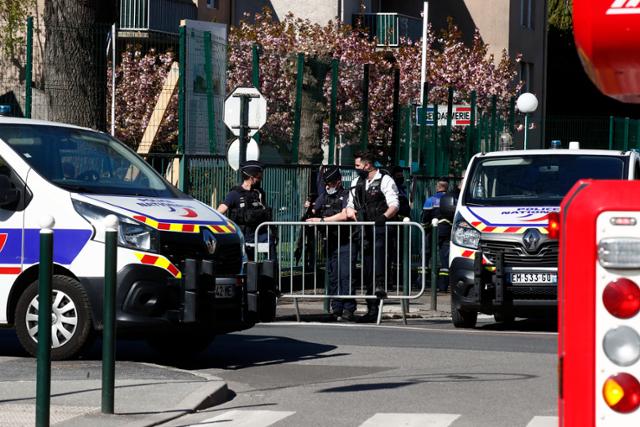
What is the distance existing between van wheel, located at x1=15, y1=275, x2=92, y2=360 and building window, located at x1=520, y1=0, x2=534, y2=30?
46.1 metres

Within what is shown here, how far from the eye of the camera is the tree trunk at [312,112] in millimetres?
22906

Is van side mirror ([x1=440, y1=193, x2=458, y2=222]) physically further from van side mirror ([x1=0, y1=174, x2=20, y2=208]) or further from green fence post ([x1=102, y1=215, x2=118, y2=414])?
green fence post ([x1=102, y1=215, x2=118, y2=414])

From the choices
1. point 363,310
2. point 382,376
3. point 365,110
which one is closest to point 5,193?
point 382,376

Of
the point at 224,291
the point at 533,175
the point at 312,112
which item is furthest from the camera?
the point at 312,112

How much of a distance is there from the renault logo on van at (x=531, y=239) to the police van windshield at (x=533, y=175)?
0.72 m

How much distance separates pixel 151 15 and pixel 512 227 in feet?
82.9

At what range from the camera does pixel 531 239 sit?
1483cm

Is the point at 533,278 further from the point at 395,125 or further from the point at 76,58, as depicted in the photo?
the point at 395,125

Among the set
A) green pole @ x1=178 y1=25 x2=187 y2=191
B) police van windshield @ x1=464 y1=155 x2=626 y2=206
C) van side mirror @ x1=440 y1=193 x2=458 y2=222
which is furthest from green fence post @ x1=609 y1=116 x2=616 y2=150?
van side mirror @ x1=440 y1=193 x2=458 y2=222

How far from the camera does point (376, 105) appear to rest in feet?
106

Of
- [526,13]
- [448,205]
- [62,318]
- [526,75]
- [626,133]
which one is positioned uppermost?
[526,13]

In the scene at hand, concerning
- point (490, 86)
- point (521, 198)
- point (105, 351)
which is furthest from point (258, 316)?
point (490, 86)

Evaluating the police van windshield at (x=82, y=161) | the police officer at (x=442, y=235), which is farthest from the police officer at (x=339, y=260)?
the police officer at (x=442, y=235)

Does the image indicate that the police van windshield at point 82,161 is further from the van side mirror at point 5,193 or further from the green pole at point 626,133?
the green pole at point 626,133
